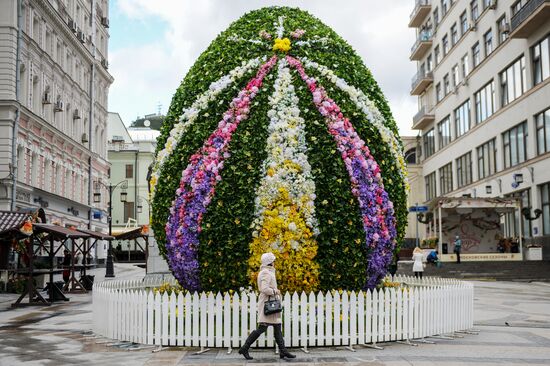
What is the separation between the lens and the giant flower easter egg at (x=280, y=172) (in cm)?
1002

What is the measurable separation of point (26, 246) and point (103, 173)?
102ft

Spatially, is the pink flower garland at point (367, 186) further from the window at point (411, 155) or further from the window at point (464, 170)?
the window at point (411, 155)

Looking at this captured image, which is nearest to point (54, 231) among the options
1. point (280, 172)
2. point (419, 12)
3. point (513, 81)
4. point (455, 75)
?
point (280, 172)

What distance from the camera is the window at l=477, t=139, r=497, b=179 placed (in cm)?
4178

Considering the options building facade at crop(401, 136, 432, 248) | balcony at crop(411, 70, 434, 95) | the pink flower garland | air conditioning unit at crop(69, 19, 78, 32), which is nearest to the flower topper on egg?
the pink flower garland

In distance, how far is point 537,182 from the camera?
3428 centimetres

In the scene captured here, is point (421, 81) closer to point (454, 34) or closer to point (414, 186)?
point (454, 34)

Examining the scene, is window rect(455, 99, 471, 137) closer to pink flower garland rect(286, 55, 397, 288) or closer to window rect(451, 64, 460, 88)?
window rect(451, 64, 460, 88)

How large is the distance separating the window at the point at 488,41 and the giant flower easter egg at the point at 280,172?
34.0 m

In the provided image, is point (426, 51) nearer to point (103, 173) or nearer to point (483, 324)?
point (103, 173)

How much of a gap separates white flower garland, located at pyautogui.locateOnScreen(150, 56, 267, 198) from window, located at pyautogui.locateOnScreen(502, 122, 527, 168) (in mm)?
29105

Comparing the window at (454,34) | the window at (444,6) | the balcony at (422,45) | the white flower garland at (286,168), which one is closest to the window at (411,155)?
the balcony at (422,45)

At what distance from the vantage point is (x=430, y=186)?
59000 millimetres

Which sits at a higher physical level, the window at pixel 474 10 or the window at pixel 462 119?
the window at pixel 474 10
